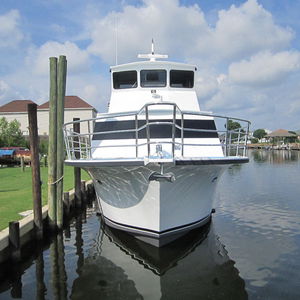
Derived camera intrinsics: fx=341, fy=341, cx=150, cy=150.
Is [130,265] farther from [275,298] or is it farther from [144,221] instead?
[275,298]

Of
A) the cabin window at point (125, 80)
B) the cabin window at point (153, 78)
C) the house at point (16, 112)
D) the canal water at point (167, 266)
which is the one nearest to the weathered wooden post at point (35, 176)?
the canal water at point (167, 266)

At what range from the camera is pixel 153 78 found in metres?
Answer: 9.70

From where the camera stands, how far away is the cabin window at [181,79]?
32.0 feet

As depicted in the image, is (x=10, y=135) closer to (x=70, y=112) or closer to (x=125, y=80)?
(x=70, y=112)

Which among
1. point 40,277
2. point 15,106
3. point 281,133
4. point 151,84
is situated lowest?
point 40,277

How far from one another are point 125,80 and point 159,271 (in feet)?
18.0

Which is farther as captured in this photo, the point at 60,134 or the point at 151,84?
the point at 151,84

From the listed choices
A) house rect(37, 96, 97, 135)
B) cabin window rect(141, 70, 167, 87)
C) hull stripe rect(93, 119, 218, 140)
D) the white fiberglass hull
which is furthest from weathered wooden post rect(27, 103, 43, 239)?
house rect(37, 96, 97, 135)

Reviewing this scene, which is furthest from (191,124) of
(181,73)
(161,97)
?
(181,73)

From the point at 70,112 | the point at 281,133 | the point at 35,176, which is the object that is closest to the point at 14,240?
the point at 35,176

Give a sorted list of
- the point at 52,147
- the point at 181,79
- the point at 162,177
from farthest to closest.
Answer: the point at 181,79, the point at 52,147, the point at 162,177

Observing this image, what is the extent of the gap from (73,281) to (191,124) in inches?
184

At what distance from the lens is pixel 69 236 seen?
9.42 metres

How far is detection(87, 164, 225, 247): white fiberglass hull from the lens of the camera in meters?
7.15
